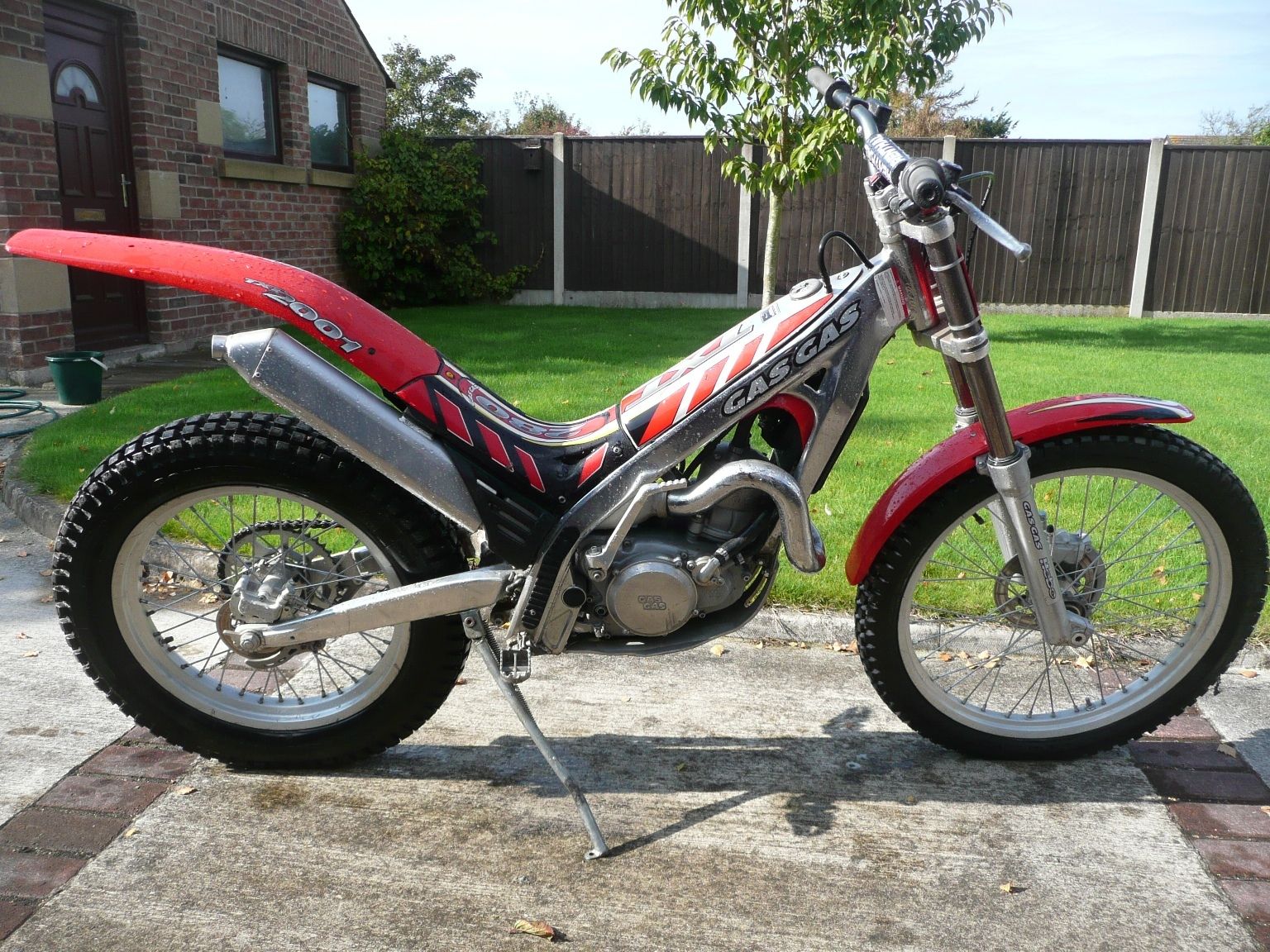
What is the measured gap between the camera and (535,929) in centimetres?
197

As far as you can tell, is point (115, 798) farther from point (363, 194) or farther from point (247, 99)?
point (363, 194)

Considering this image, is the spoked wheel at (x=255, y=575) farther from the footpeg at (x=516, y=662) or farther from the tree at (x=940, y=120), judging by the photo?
the tree at (x=940, y=120)

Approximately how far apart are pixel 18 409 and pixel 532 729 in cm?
535

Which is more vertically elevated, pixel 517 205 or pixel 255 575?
pixel 517 205

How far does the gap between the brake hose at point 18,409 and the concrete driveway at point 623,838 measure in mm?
3361

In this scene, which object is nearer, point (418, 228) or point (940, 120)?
point (418, 228)

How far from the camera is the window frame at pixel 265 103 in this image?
9758mm

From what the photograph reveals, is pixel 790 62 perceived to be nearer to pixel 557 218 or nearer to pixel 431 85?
pixel 557 218

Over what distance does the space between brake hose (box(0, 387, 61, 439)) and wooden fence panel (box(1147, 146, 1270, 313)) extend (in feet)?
40.5

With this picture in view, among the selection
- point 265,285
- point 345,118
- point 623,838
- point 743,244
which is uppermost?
point 345,118

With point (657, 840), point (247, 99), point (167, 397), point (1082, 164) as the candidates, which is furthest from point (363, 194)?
point (657, 840)

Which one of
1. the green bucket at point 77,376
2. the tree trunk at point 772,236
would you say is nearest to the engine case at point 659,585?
the green bucket at point 77,376

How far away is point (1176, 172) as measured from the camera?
12.5 m

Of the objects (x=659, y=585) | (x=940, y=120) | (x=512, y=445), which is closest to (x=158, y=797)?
(x=512, y=445)
